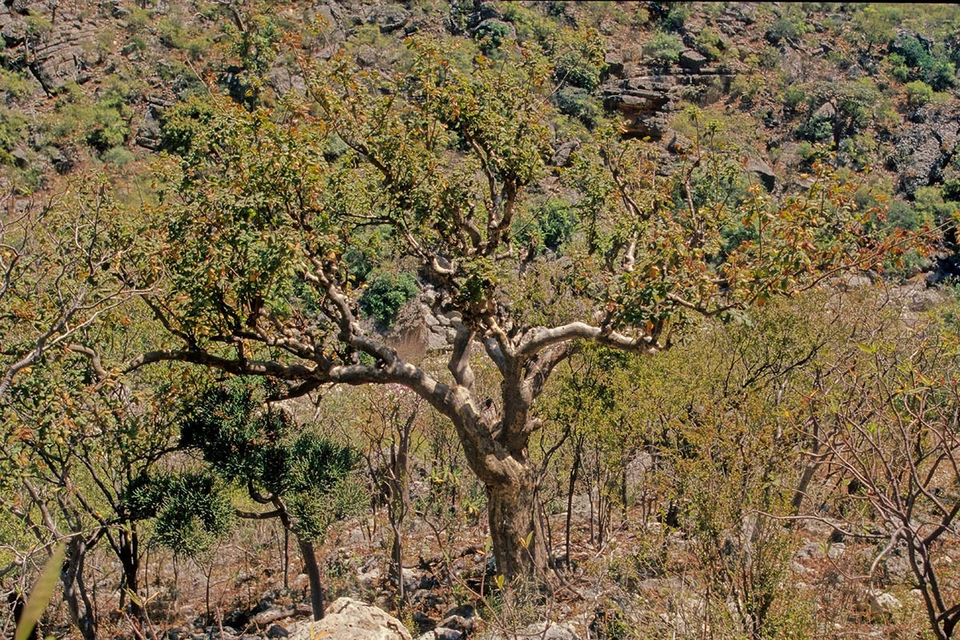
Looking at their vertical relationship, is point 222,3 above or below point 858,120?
above

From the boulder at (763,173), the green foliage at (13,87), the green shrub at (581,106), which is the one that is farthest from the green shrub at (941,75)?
the green foliage at (13,87)

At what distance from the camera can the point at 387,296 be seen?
3784cm

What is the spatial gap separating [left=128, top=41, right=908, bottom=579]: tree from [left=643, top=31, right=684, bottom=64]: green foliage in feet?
177

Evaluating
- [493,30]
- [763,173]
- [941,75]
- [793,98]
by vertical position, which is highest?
[493,30]

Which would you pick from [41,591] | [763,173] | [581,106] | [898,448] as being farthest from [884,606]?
[581,106]

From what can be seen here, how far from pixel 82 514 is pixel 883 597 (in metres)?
10.4

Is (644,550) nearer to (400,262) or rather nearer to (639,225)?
(639,225)

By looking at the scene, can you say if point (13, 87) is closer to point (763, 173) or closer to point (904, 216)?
point (763, 173)

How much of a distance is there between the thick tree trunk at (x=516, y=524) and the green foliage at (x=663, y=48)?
189ft

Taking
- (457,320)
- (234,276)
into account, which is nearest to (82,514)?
(234,276)

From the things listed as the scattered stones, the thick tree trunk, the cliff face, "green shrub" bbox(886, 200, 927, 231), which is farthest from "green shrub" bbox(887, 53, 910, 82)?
the thick tree trunk

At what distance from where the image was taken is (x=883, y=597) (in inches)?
353

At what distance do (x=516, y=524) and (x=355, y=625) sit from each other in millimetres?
3921

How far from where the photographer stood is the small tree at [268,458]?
30.6 feet
